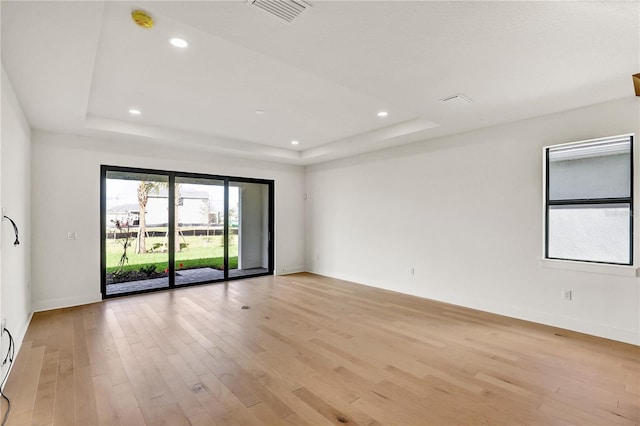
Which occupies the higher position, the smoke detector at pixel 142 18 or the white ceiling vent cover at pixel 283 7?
the smoke detector at pixel 142 18

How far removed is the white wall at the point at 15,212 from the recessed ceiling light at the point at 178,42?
1.48 m

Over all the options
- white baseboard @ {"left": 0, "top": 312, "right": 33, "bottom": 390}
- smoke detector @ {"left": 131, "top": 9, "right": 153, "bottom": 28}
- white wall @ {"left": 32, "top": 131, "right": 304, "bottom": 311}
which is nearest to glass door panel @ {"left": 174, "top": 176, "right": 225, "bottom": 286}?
white wall @ {"left": 32, "top": 131, "right": 304, "bottom": 311}

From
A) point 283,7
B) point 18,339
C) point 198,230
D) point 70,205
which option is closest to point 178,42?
point 283,7

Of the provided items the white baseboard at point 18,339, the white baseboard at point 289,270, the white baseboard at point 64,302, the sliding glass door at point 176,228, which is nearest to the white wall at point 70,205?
the white baseboard at point 64,302

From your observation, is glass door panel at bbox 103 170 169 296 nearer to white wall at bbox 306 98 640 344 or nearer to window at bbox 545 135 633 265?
white wall at bbox 306 98 640 344

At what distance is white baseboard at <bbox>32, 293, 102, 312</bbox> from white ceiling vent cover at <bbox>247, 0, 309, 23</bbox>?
5041 mm

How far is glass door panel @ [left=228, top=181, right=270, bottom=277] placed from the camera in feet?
22.1

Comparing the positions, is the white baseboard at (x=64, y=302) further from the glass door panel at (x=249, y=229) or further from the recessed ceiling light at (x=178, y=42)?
the recessed ceiling light at (x=178, y=42)

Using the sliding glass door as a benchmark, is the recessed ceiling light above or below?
above

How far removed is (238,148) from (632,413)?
5866 millimetres

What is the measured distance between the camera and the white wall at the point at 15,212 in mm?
2795

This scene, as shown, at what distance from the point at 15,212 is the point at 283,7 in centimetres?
354

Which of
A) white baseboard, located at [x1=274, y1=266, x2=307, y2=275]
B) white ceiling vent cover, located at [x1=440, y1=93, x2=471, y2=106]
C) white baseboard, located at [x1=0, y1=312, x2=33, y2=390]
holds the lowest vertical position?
white baseboard, located at [x1=274, y1=266, x2=307, y2=275]

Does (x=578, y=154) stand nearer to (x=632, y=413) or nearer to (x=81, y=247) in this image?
(x=632, y=413)
